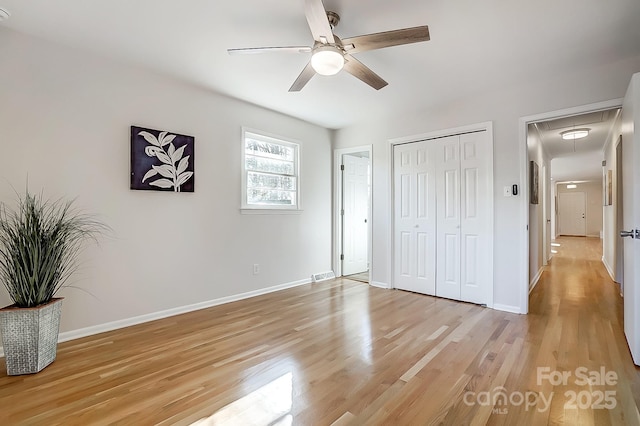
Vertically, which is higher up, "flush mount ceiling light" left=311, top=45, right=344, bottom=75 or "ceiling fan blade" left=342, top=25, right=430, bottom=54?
"ceiling fan blade" left=342, top=25, right=430, bottom=54

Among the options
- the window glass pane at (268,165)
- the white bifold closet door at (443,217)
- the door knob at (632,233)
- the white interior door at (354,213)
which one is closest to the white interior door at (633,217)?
the door knob at (632,233)

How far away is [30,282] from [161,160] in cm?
152

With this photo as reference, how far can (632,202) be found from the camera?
2232mm

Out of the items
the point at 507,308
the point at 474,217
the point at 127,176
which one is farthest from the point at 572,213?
the point at 127,176

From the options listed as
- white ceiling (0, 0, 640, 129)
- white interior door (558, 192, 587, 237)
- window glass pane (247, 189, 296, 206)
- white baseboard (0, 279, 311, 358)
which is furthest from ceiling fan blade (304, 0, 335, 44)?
white interior door (558, 192, 587, 237)

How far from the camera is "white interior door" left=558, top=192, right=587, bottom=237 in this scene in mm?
13162

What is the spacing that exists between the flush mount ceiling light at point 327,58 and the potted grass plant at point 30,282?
2.29 meters

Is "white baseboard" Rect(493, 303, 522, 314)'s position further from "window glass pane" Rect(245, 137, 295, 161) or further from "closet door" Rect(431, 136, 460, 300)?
"window glass pane" Rect(245, 137, 295, 161)

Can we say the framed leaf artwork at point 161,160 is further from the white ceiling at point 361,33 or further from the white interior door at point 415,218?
the white interior door at point 415,218

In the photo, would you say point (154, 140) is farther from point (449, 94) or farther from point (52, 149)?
point (449, 94)

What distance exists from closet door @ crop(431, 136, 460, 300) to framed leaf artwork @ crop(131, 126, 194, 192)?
307cm

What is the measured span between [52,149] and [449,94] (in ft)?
13.2

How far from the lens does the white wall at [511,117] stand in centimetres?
295

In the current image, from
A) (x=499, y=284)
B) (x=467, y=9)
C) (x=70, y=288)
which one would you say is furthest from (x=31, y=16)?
(x=499, y=284)
